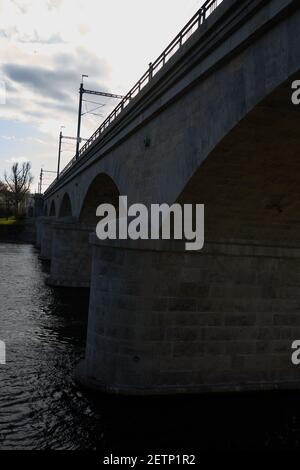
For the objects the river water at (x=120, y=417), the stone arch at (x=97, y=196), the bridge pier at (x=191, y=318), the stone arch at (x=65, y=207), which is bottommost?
the river water at (x=120, y=417)

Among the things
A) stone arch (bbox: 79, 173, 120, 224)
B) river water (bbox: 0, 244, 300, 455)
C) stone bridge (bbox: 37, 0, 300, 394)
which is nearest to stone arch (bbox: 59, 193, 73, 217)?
stone arch (bbox: 79, 173, 120, 224)

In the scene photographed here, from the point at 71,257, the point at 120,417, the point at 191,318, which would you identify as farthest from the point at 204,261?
the point at 71,257

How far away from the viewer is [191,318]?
35.7 ft

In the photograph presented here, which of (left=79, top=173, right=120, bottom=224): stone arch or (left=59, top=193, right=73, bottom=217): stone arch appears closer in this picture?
(left=79, top=173, right=120, bottom=224): stone arch

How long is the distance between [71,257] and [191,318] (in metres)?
17.6

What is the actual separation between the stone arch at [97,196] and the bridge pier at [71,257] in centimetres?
98

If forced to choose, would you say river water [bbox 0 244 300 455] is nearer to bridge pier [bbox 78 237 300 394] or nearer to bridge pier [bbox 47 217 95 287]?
bridge pier [bbox 78 237 300 394]

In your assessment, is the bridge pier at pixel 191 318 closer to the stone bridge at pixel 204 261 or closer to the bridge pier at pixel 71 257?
the stone bridge at pixel 204 261

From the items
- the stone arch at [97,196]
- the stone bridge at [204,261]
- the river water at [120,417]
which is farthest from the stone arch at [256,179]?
the stone arch at [97,196]

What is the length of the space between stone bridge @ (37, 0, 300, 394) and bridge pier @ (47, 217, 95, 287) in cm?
1528

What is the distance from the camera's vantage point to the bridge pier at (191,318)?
10.6m

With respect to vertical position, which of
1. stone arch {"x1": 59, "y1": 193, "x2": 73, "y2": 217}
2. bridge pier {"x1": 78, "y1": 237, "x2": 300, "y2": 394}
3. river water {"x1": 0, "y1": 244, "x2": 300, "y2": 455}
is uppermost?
stone arch {"x1": 59, "y1": 193, "x2": 73, "y2": 217}

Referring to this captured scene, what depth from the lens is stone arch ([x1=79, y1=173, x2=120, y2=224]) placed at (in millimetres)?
23266

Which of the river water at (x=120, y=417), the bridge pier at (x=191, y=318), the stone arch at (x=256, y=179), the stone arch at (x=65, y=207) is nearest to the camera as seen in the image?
the stone arch at (x=256, y=179)
